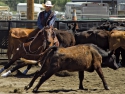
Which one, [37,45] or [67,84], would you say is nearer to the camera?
[67,84]

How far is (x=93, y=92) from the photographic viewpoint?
29.0 ft

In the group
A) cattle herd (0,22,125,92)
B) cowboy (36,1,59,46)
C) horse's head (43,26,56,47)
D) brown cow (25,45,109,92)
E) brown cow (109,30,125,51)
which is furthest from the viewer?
brown cow (109,30,125,51)

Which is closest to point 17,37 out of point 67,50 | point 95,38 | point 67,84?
point 95,38

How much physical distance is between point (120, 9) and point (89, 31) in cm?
1656

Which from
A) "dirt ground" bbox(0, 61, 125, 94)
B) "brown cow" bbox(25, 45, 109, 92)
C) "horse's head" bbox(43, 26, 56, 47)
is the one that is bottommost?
"dirt ground" bbox(0, 61, 125, 94)

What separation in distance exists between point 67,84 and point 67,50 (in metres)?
1.54

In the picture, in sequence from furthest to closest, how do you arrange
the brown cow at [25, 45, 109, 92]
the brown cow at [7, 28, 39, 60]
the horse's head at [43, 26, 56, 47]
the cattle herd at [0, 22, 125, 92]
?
the brown cow at [7, 28, 39, 60]
the horse's head at [43, 26, 56, 47]
the cattle herd at [0, 22, 125, 92]
the brown cow at [25, 45, 109, 92]

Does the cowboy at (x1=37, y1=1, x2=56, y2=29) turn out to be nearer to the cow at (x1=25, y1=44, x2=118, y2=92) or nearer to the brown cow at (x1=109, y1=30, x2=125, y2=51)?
the cow at (x1=25, y1=44, x2=118, y2=92)

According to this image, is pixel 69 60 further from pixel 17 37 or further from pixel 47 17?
pixel 17 37

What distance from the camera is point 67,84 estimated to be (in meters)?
10.0

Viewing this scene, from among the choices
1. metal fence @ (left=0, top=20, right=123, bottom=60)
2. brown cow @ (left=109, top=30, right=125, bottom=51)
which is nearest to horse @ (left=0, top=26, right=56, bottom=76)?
brown cow @ (left=109, top=30, right=125, bottom=51)

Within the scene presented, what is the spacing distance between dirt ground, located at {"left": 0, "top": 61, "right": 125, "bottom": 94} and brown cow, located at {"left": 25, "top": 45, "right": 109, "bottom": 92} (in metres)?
0.33

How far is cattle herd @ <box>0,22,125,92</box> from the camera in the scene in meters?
8.61

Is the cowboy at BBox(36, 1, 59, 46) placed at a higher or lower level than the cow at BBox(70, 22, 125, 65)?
higher
